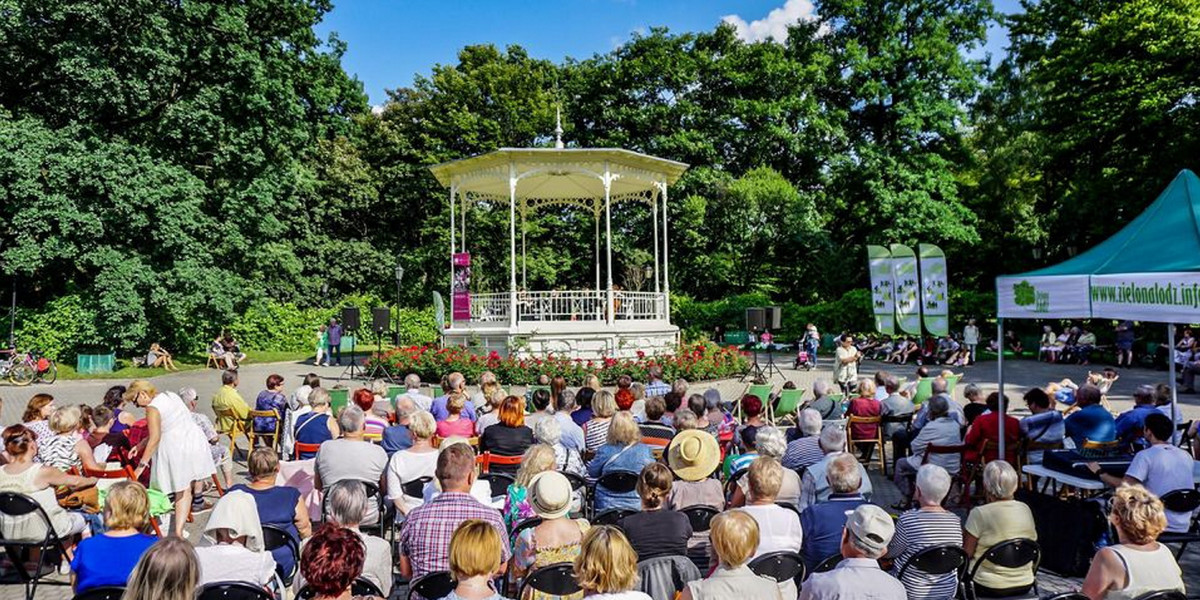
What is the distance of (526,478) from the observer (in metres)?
4.78

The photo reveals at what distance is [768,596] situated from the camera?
134 inches

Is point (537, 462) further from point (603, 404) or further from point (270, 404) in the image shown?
point (270, 404)

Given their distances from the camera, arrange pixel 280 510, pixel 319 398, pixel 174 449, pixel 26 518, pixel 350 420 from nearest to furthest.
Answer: pixel 280 510, pixel 26 518, pixel 350 420, pixel 174 449, pixel 319 398

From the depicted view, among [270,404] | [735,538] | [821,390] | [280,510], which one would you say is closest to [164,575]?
[280,510]

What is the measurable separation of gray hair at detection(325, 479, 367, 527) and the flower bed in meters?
12.5

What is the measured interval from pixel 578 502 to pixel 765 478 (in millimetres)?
1992

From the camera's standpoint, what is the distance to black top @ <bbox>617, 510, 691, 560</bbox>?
4.27 metres

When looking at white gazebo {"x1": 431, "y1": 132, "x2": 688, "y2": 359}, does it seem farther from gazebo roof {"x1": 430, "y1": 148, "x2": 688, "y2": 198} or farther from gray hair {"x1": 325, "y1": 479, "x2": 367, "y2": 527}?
gray hair {"x1": 325, "y1": 479, "x2": 367, "y2": 527}

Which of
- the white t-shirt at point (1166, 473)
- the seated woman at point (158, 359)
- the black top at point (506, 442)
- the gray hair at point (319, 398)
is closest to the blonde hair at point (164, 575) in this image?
the black top at point (506, 442)

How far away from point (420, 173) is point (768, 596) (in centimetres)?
3683

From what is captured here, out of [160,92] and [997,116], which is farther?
[997,116]

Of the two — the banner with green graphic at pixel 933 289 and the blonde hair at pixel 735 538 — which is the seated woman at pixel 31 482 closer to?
the blonde hair at pixel 735 538

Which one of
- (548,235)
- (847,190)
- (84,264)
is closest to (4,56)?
(84,264)

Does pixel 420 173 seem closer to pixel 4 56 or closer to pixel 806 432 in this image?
pixel 4 56
